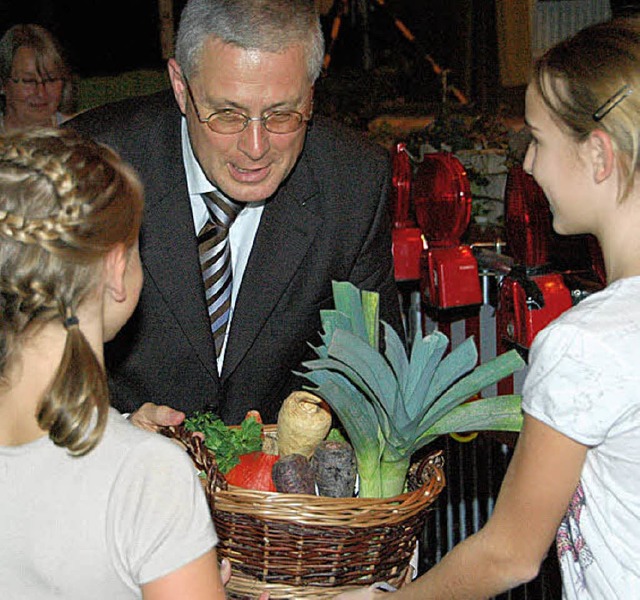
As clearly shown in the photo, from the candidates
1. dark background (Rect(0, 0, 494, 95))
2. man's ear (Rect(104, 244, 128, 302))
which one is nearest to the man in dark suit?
man's ear (Rect(104, 244, 128, 302))

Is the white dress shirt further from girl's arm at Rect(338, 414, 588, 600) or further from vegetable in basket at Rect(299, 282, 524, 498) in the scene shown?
girl's arm at Rect(338, 414, 588, 600)

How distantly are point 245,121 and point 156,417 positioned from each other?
1.92 ft

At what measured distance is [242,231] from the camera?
2141 mm

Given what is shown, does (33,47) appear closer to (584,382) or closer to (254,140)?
(254,140)

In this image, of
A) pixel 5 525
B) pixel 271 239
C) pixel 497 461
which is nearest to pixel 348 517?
pixel 5 525

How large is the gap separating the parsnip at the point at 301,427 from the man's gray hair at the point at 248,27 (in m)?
0.68

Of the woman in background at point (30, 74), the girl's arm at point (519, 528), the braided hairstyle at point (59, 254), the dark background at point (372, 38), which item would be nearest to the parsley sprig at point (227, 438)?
the girl's arm at point (519, 528)

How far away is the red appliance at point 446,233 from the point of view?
2.50m

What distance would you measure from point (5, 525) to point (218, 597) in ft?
0.85

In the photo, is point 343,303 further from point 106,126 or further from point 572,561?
point 106,126

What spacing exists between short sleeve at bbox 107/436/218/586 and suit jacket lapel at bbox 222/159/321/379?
902mm

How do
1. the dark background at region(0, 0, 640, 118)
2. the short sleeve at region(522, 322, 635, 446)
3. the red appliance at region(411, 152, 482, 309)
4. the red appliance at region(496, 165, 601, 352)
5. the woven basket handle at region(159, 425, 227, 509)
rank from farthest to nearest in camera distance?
the dark background at region(0, 0, 640, 118) → the red appliance at region(411, 152, 482, 309) → the red appliance at region(496, 165, 601, 352) → the woven basket handle at region(159, 425, 227, 509) → the short sleeve at region(522, 322, 635, 446)

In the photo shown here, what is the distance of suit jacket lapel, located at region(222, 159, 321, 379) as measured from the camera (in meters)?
2.04

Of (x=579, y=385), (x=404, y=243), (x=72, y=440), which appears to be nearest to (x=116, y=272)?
(x=72, y=440)
